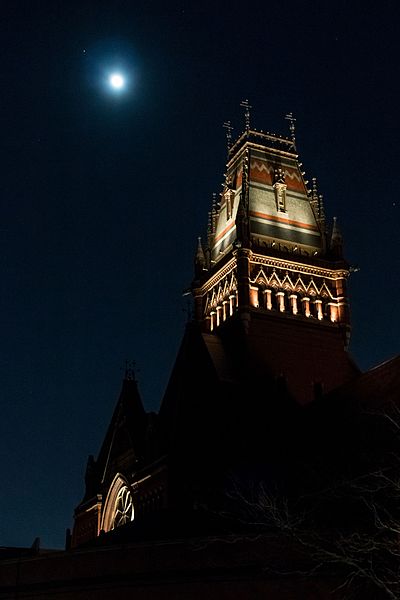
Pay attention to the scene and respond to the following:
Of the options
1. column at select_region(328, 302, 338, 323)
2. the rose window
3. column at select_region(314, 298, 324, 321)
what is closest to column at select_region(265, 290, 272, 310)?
column at select_region(314, 298, 324, 321)

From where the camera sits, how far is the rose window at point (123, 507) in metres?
46.2

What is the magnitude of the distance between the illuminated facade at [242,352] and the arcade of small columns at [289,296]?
0.22 ft

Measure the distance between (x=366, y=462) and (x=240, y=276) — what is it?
22.6 m

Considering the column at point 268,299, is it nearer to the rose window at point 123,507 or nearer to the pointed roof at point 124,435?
the pointed roof at point 124,435

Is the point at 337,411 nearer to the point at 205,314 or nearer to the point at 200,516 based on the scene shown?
the point at 200,516

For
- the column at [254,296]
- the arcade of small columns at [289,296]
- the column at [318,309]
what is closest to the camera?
the column at [254,296]

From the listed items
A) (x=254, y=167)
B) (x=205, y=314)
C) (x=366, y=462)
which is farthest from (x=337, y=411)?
(x=254, y=167)

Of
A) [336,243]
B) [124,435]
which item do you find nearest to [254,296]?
[336,243]

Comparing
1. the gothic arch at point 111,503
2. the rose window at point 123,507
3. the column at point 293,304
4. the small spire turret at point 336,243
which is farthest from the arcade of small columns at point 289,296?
the rose window at point 123,507

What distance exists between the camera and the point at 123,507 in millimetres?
47750

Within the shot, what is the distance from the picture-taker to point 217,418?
40.6 metres

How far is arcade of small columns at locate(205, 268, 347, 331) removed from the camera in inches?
1959

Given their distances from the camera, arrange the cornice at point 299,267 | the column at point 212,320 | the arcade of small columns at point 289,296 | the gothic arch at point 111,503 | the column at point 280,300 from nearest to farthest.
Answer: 1. the gothic arch at point 111,503
2. the column at point 280,300
3. the arcade of small columns at point 289,296
4. the cornice at point 299,267
5. the column at point 212,320

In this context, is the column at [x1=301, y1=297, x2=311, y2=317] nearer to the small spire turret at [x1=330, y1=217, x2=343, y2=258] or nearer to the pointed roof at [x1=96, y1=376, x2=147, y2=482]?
the small spire turret at [x1=330, y1=217, x2=343, y2=258]
